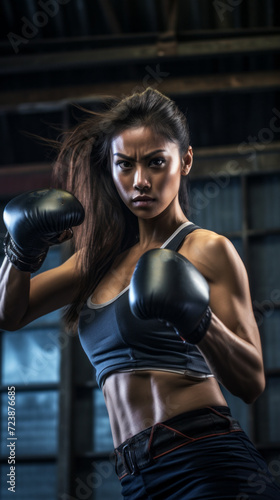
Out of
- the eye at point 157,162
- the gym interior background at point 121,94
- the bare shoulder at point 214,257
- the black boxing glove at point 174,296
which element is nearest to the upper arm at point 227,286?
the bare shoulder at point 214,257

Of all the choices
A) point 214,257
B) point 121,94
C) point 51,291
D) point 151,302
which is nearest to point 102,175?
point 51,291

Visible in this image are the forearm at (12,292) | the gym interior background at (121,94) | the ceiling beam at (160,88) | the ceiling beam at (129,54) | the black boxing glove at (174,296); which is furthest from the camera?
the ceiling beam at (160,88)

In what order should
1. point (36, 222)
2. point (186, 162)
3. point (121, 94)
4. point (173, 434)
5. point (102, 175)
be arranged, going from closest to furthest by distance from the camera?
point (173, 434)
point (36, 222)
point (186, 162)
point (102, 175)
point (121, 94)

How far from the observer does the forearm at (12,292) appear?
155 cm

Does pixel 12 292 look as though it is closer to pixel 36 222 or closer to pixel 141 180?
pixel 36 222

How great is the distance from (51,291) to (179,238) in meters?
0.41

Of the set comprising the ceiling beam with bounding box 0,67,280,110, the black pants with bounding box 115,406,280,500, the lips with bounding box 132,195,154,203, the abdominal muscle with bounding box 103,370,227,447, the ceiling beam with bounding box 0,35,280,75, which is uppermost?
the ceiling beam with bounding box 0,35,280,75

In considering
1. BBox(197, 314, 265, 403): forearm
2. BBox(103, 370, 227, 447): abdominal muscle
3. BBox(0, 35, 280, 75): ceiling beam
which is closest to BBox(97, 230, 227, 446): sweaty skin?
BBox(103, 370, 227, 447): abdominal muscle

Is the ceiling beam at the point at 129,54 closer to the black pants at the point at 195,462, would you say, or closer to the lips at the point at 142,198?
the lips at the point at 142,198

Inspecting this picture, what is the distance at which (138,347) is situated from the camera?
1.37 meters

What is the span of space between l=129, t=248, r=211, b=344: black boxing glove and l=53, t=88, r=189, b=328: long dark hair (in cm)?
45

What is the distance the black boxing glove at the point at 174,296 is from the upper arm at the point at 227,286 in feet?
0.35

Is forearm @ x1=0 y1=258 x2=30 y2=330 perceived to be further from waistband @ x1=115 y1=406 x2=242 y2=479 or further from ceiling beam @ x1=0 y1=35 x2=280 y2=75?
ceiling beam @ x1=0 y1=35 x2=280 y2=75

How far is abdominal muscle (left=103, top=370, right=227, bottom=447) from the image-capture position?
132 centimetres
